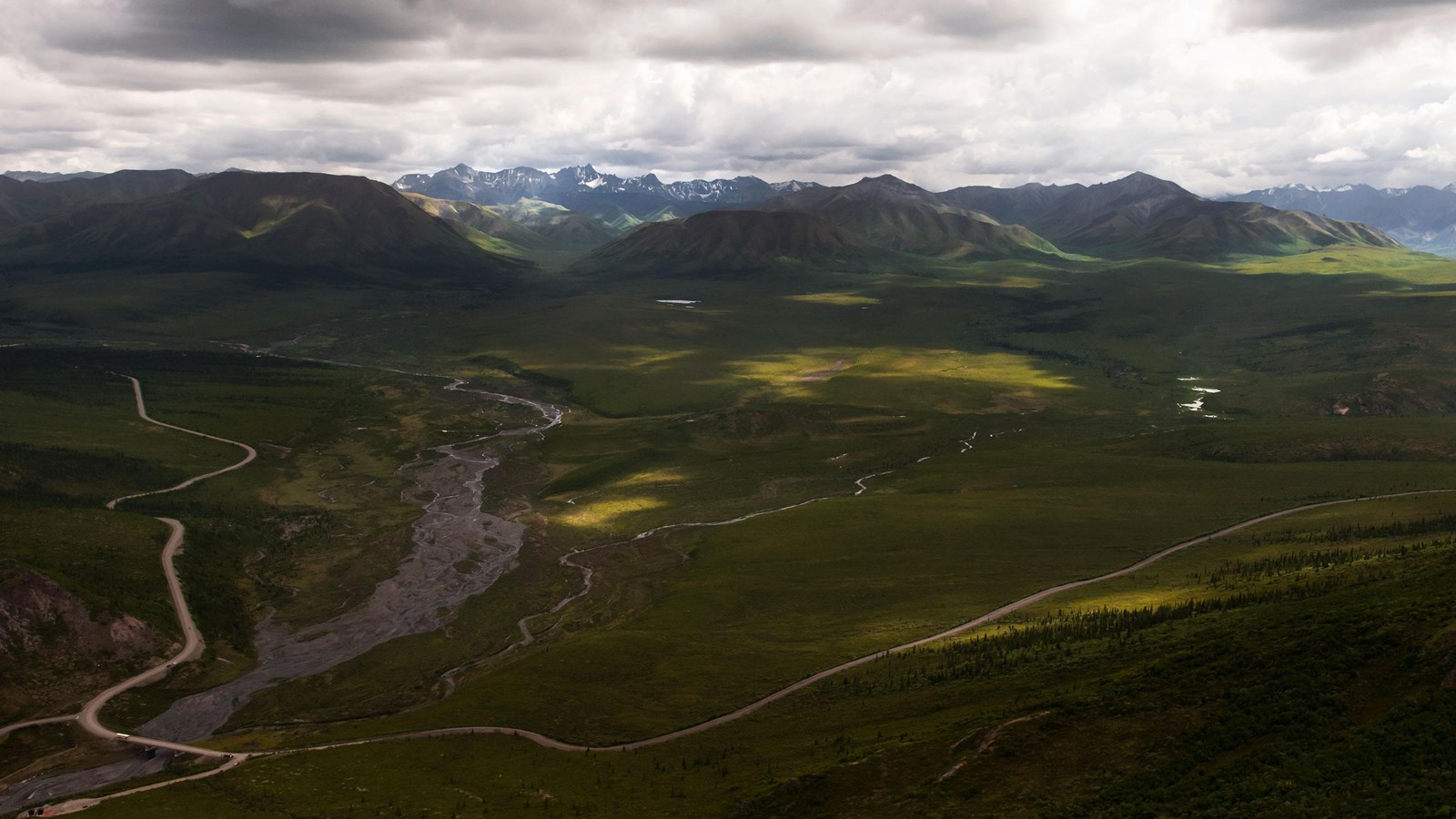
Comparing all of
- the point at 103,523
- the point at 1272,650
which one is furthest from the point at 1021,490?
the point at 103,523

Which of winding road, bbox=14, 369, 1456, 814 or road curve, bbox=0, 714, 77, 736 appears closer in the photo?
winding road, bbox=14, 369, 1456, 814

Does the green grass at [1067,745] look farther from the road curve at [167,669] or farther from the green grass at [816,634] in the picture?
the road curve at [167,669]

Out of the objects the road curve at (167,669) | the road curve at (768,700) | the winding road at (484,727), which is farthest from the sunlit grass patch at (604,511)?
the road curve at (768,700)

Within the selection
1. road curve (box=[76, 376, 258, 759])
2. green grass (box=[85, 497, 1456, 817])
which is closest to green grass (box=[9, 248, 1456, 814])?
green grass (box=[85, 497, 1456, 817])

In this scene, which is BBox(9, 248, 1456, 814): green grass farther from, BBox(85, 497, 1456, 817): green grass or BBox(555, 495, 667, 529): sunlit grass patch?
BBox(555, 495, 667, 529): sunlit grass patch

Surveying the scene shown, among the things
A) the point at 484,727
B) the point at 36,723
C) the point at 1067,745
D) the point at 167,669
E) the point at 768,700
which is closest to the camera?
the point at 1067,745

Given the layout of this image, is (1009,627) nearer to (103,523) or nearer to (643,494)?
(643,494)

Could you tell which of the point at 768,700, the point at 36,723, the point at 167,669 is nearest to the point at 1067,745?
the point at 768,700

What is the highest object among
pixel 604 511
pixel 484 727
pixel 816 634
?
pixel 816 634

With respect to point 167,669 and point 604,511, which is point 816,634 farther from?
point 167,669

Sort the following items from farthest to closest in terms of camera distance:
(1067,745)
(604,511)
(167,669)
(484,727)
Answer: (604,511) < (167,669) < (484,727) < (1067,745)

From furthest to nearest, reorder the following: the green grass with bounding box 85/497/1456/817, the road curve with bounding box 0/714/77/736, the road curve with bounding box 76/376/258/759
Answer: the road curve with bounding box 0/714/77/736, the road curve with bounding box 76/376/258/759, the green grass with bounding box 85/497/1456/817
